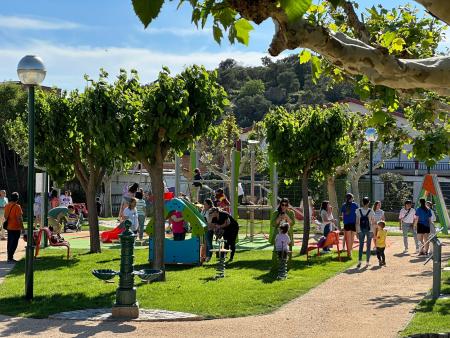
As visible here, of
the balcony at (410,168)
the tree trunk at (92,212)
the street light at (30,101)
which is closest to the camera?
the street light at (30,101)

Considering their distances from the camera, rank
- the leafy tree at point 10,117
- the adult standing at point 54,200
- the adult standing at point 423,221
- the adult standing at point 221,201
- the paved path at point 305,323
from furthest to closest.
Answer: the leafy tree at point 10,117 → the adult standing at point 54,200 → the adult standing at point 221,201 → the adult standing at point 423,221 → the paved path at point 305,323

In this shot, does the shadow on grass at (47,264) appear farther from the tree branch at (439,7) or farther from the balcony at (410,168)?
the balcony at (410,168)

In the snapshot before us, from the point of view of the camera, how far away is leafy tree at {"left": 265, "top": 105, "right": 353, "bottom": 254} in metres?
18.2

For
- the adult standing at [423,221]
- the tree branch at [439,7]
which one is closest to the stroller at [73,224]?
the adult standing at [423,221]

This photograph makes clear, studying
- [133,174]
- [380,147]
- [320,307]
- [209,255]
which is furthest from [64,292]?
[133,174]

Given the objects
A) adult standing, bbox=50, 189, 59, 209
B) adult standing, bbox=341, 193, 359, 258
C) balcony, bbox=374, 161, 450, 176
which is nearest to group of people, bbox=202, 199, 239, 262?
adult standing, bbox=341, 193, 359, 258

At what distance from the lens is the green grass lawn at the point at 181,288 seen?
1107cm

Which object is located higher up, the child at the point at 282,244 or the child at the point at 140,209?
the child at the point at 140,209

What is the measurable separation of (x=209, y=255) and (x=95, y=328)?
27.1 ft

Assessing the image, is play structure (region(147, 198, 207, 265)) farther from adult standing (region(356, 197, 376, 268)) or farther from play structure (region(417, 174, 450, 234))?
play structure (region(417, 174, 450, 234))

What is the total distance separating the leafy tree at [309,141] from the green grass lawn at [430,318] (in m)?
7.28

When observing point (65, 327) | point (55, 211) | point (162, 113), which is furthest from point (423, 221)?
point (65, 327)

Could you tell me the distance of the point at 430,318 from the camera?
32.1 feet

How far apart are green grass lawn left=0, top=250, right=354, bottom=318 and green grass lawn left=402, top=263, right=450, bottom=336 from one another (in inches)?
87.1
